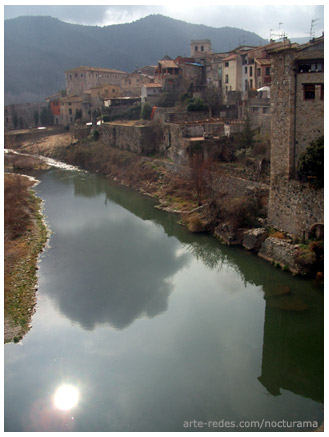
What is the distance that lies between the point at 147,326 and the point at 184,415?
2.73 metres

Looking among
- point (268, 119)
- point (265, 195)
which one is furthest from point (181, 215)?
point (268, 119)

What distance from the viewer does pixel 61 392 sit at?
7.82 m

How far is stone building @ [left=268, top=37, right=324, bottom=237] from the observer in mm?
11164

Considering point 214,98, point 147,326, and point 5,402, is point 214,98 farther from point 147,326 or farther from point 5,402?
point 5,402

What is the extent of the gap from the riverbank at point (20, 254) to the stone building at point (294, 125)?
6.93 m

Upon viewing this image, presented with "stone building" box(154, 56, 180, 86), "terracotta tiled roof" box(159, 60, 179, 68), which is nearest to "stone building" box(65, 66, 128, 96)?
"terracotta tiled roof" box(159, 60, 179, 68)

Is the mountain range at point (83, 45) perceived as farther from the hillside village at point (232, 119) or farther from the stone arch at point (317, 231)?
the stone arch at point (317, 231)

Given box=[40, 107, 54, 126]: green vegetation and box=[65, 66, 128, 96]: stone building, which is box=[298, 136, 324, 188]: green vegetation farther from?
box=[40, 107, 54, 126]: green vegetation

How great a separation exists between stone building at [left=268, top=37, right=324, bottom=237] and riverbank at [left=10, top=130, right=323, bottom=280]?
672mm

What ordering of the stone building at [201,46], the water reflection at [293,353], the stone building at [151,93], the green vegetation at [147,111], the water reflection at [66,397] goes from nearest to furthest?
the water reflection at [66,397]
the water reflection at [293,353]
the green vegetation at [147,111]
the stone building at [151,93]
the stone building at [201,46]

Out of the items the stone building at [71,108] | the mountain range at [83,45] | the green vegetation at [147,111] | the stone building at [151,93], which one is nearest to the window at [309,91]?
the green vegetation at [147,111]

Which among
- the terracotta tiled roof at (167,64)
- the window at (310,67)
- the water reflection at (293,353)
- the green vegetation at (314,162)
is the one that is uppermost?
the terracotta tiled roof at (167,64)

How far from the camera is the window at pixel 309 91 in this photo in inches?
442

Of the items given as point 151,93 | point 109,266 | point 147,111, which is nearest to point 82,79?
point 151,93
